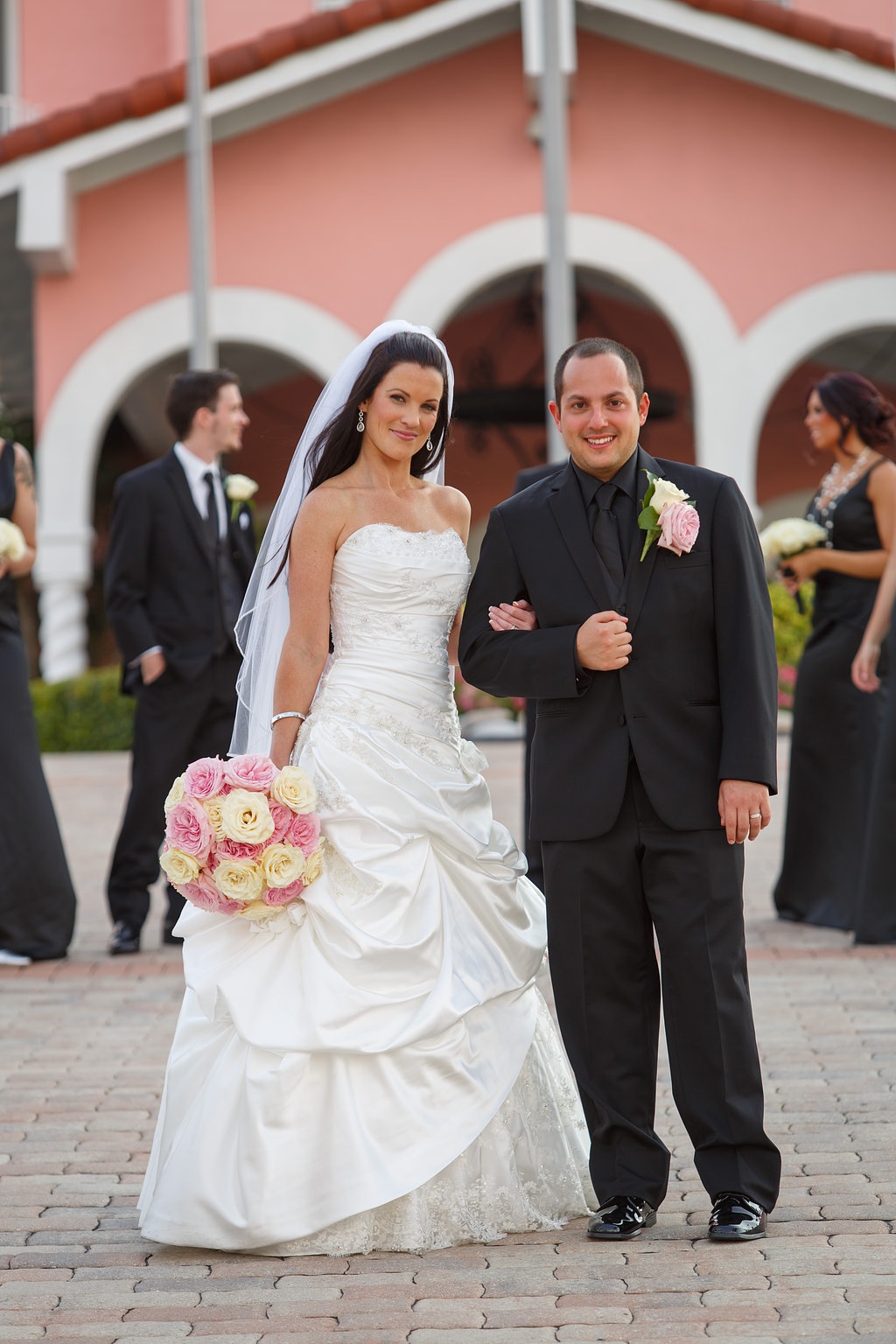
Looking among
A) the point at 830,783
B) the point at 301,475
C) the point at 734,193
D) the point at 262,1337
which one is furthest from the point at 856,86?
the point at 262,1337

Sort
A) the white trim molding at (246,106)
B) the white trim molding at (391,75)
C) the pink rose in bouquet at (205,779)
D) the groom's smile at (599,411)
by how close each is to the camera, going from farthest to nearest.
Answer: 1. the white trim molding at (246,106)
2. the white trim molding at (391,75)
3. the pink rose in bouquet at (205,779)
4. the groom's smile at (599,411)

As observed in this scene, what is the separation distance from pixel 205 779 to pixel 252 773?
0.39 feet

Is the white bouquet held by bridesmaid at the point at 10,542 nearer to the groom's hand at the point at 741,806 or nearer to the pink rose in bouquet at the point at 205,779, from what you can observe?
the pink rose in bouquet at the point at 205,779

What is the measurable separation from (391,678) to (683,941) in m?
1.02

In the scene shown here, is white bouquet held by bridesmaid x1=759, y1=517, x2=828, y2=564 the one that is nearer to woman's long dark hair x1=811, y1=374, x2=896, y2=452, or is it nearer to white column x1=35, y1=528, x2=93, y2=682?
woman's long dark hair x1=811, y1=374, x2=896, y2=452

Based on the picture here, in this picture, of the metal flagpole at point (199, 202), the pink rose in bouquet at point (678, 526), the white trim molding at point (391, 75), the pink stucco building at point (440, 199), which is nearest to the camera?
the pink rose in bouquet at point (678, 526)

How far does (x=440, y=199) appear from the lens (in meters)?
16.0

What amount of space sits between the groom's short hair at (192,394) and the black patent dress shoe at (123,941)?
7.14 ft

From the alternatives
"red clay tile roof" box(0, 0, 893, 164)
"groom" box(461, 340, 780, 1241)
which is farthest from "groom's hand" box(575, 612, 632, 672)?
"red clay tile roof" box(0, 0, 893, 164)

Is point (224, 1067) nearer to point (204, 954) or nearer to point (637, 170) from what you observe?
point (204, 954)

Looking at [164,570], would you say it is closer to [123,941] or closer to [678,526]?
[123,941]

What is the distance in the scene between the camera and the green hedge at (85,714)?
54.3ft

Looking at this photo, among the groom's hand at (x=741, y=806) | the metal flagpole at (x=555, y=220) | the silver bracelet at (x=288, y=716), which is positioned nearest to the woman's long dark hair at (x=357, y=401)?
the silver bracelet at (x=288, y=716)

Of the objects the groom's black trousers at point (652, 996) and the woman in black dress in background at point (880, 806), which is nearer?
the groom's black trousers at point (652, 996)
